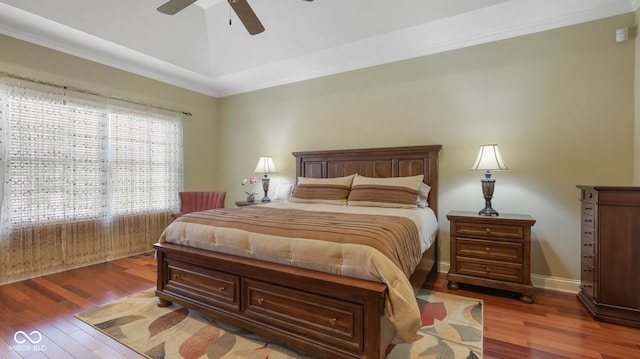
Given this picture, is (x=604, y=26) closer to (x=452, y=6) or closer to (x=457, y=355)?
(x=452, y=6)

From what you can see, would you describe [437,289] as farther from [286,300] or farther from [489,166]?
[286,300]

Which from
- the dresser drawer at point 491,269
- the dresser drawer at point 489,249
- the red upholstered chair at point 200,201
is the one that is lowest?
the dresser drawer at point 491,269

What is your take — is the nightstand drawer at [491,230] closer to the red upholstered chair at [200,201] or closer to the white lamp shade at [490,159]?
the white lamp shade at [490,159]

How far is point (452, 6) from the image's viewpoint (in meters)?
2.73

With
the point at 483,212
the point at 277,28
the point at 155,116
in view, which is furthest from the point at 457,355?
the point at 155,116

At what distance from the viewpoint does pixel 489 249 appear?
266cm

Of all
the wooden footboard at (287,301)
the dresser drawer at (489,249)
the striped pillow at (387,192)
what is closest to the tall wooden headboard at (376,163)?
the striped pillow at (387,192)

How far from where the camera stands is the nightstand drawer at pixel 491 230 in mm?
2555

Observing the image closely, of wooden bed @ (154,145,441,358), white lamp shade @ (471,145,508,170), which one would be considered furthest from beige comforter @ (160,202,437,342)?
white lamp shade @ (471,145,508,170)

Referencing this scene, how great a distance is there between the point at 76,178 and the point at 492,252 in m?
4.59

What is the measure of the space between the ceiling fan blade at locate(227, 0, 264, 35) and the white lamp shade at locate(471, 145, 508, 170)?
2.44 metres

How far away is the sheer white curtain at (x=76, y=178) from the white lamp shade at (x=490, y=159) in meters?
4.19

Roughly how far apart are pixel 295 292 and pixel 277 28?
119 inches

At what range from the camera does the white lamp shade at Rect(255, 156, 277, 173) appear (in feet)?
14.3
